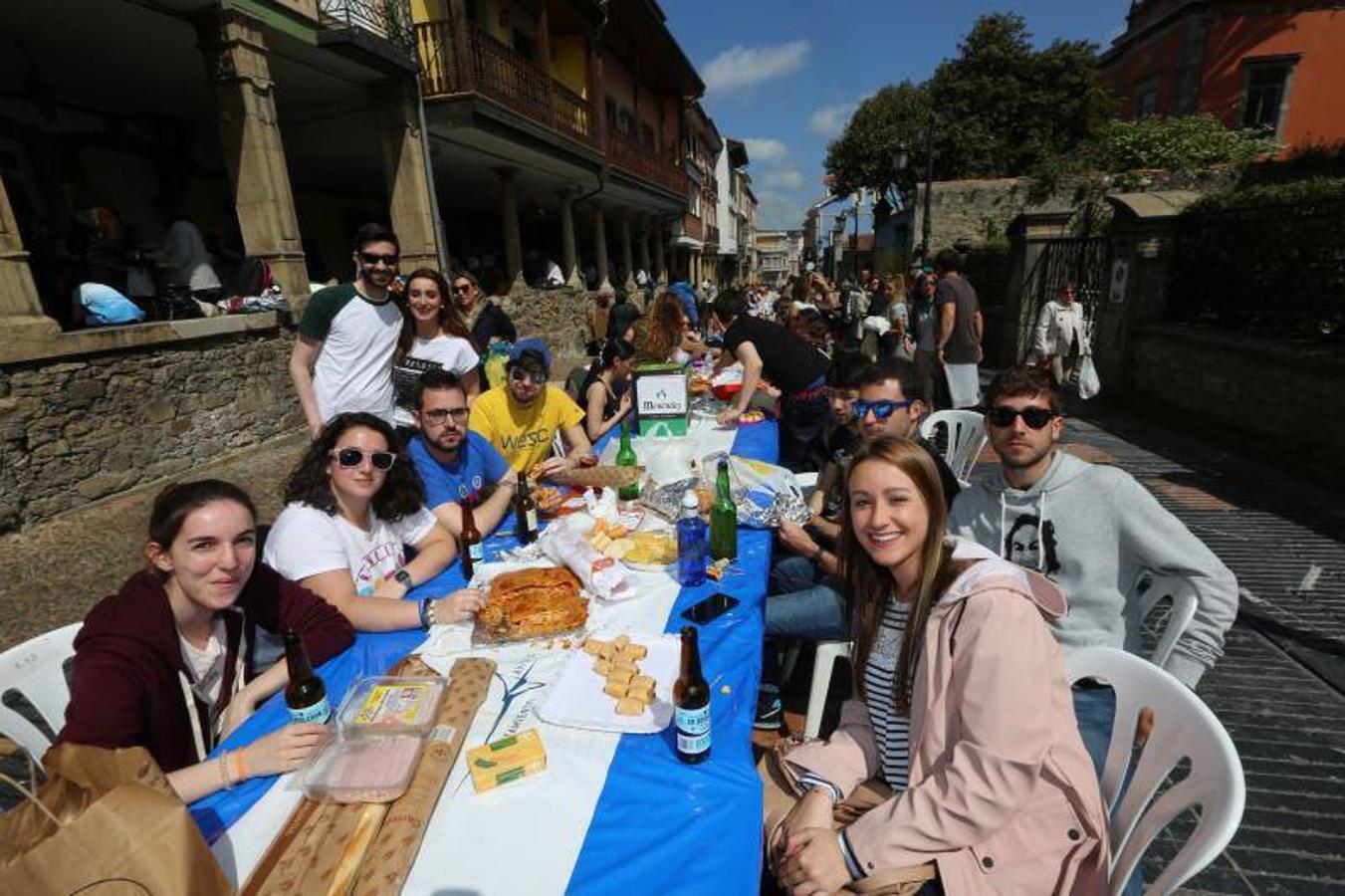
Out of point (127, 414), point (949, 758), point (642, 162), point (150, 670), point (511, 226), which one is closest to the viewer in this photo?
point (949, 758)

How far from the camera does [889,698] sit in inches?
72.1

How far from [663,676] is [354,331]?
326 cm

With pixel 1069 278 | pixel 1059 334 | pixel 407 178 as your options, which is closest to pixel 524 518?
pixel 407 178

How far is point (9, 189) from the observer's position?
7309mm

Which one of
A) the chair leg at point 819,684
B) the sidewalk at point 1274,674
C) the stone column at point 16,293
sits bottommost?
the sidewalk at point 1274,674

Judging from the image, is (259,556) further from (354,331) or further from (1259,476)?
(1259,476)

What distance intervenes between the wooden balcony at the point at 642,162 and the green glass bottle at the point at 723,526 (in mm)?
15308

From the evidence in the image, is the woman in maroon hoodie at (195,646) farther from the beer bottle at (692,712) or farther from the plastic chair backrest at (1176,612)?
the plastic chair backrest at (1176,612)

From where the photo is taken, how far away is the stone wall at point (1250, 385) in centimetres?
558

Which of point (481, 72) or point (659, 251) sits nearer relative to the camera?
point (481, 72)

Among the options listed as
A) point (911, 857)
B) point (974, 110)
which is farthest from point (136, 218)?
point (974, 110)

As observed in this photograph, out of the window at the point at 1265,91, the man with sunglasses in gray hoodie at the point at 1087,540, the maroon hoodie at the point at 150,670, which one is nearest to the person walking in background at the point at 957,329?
the man with sunglasses in gray hoodie at the point at 1087,540

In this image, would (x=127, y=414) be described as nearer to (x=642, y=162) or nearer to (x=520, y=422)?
(x=520, y=422)

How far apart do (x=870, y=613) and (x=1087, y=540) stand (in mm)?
995
